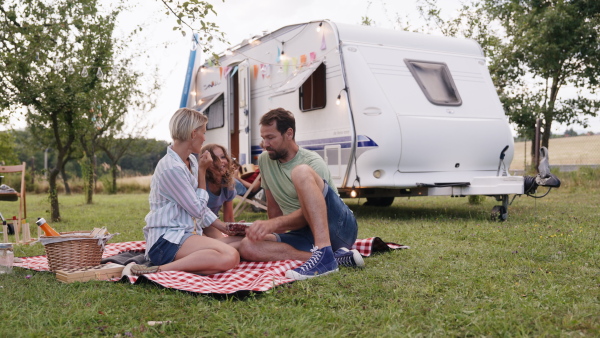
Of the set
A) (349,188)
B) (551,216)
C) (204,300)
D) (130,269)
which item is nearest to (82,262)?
(130,269)

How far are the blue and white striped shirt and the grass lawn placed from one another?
42 centimetres

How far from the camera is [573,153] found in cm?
1747

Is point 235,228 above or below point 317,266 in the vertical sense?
above

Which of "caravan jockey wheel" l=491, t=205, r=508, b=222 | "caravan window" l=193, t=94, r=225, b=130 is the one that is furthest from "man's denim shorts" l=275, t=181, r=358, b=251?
"caravan window" l=193, t=94, r=225, b=130

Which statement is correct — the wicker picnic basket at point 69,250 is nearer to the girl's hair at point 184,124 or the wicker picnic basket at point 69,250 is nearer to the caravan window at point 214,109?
the girl's hair at point 184,124

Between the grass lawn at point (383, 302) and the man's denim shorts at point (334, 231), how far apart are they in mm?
262

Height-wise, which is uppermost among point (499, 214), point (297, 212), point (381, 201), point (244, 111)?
point (244, 111)

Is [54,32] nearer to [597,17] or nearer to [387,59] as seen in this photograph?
[387,59]

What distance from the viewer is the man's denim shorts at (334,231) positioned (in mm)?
4047

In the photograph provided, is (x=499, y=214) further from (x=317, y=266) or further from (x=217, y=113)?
(x=217, y=113)

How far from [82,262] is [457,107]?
4.99 metres

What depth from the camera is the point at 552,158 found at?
1939 centimetres

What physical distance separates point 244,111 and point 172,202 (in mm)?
5162

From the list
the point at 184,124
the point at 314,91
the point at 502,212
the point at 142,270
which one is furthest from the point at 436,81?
the point at 142,270
